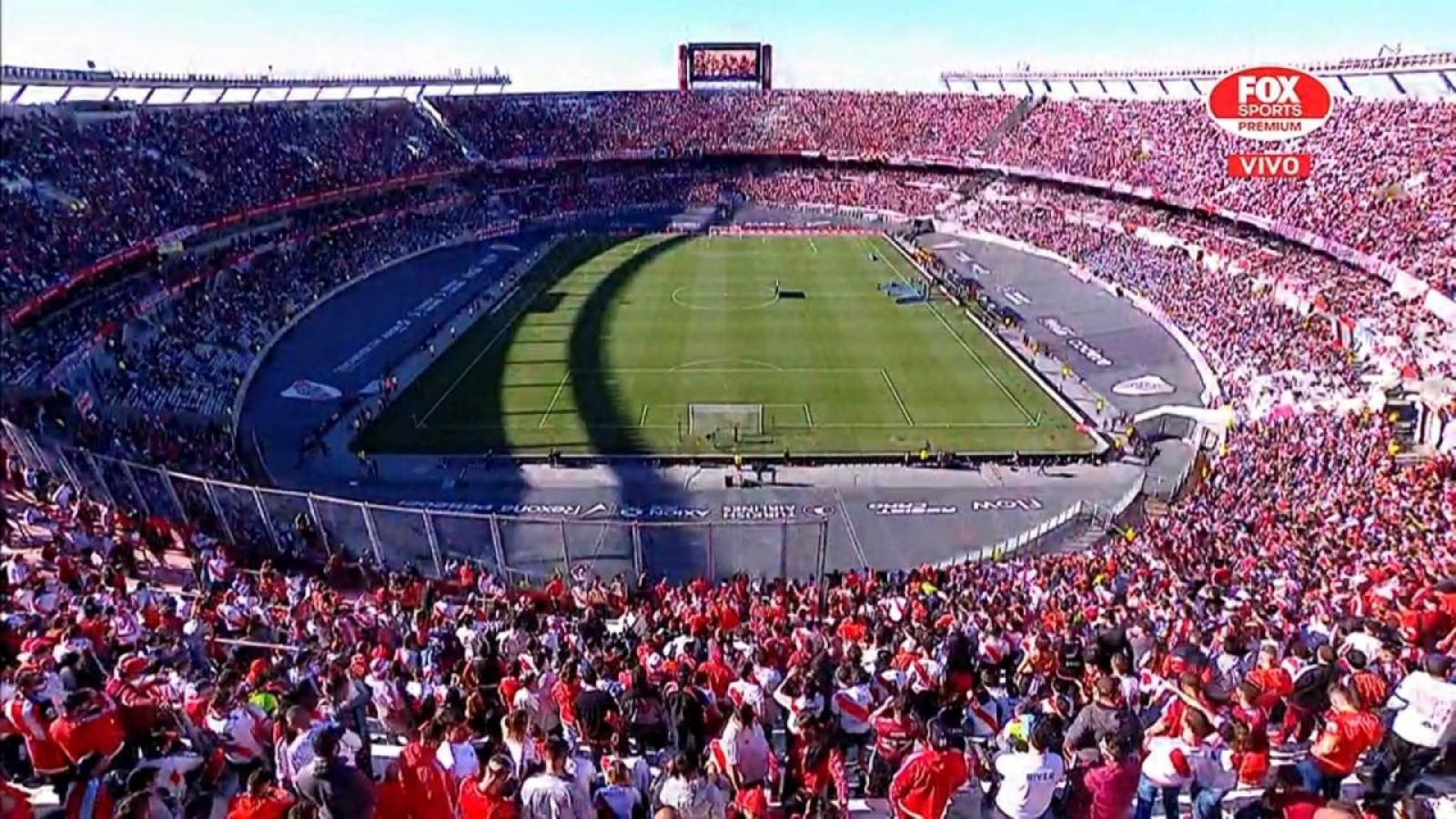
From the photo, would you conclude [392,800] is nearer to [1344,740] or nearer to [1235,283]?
[1344,740]

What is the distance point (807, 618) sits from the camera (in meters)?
15.0

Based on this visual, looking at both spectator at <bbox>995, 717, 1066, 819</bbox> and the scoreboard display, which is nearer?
spectator at <bbox>995, 717, 1066, 819</bbox>

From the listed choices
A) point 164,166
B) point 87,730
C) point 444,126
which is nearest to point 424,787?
point 87,730

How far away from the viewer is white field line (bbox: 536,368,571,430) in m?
34.3

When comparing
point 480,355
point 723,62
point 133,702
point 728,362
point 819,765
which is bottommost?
point 728,362

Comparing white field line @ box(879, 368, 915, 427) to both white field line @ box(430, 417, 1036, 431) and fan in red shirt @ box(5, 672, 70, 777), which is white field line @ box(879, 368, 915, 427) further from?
fan in red shirt @ box(5, 672, 70, 777)

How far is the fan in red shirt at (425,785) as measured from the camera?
21.8ft

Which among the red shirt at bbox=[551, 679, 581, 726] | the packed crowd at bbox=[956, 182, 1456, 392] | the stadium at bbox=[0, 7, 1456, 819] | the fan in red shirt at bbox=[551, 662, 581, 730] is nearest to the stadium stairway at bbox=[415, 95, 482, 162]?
the stadium at bbox=[0, 7, 1456, 819]

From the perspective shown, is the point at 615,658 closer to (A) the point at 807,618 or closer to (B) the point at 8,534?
(A) the point at 807,618

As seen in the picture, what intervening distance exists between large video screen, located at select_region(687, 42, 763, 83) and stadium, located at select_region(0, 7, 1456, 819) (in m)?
10.3

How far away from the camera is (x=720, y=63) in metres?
91.1

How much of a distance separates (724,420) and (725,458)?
333cm

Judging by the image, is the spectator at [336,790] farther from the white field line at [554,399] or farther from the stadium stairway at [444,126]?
the stadium stairway at [444,126]

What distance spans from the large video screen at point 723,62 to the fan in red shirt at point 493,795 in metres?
90.0
